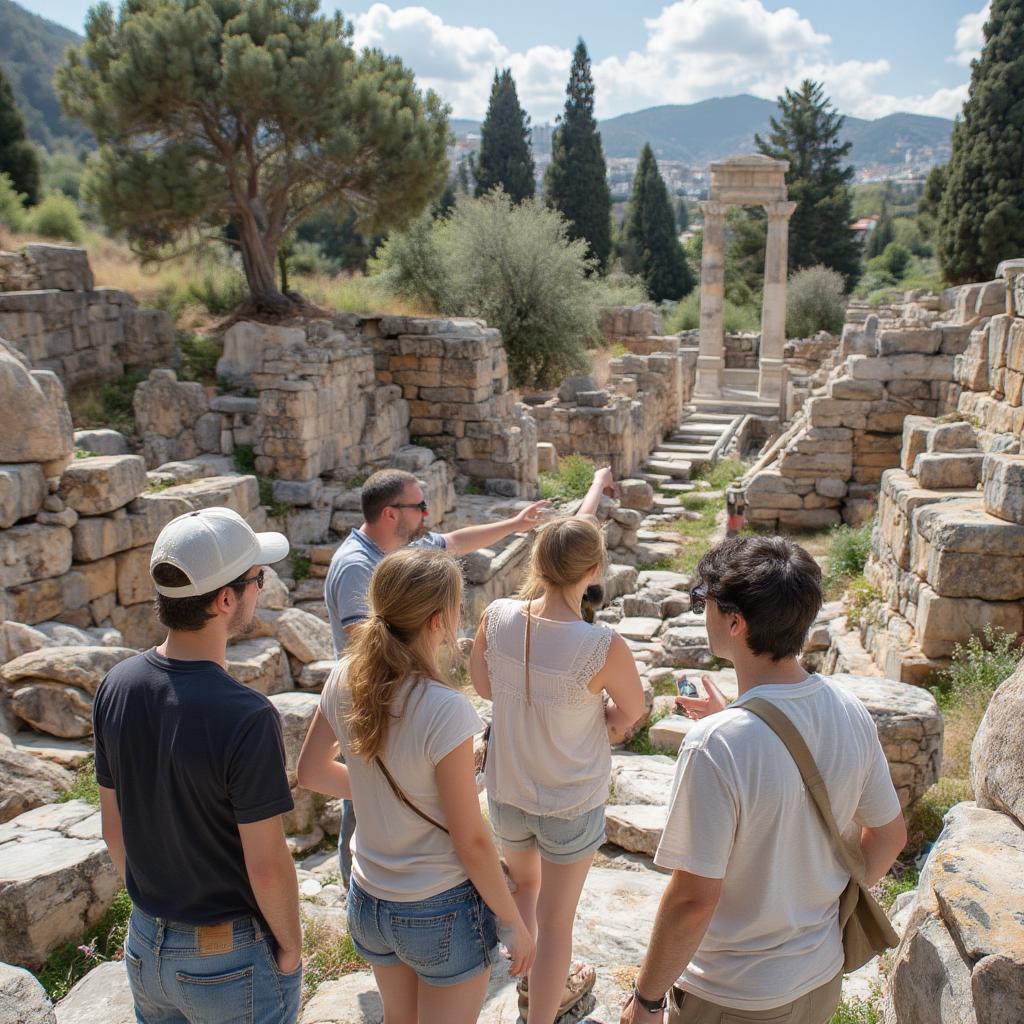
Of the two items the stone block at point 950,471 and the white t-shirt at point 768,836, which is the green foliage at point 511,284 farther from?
the white t-shirt at point 768,836

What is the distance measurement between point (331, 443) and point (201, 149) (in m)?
5.05

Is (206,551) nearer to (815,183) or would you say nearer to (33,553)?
(33,553)

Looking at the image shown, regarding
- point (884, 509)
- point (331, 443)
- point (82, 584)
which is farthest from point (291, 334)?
point (884, 509)

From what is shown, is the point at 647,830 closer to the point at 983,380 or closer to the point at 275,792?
the point at 275,792

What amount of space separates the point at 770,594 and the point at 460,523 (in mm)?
8583

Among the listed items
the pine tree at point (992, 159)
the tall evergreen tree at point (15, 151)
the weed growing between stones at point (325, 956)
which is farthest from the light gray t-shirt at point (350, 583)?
the pine tree at point (992, 159)

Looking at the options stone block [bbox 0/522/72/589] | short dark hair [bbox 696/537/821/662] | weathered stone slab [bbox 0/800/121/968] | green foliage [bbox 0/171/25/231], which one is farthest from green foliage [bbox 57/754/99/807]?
green foliage [bbox 0/171/25/231]

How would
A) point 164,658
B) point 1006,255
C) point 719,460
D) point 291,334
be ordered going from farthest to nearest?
1. point 1006,255
2. point 719,460
3. point 291,334
4. point 164,658

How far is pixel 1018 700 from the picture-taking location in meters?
2.59

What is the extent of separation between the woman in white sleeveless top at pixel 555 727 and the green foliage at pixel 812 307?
30.4 metres

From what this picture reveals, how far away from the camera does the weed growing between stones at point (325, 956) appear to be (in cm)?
358

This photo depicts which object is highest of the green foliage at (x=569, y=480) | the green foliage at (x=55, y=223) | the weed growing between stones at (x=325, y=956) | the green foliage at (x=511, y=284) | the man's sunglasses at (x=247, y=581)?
the green foliage at (x=55, y=223)

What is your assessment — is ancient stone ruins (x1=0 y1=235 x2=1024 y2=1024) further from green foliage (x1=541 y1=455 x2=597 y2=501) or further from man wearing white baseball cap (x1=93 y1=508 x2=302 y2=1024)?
man wearing white baseball cap (x1=93 y1=508 x2=302 y2=1024)

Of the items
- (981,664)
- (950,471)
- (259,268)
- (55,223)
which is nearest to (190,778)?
(981,664)
